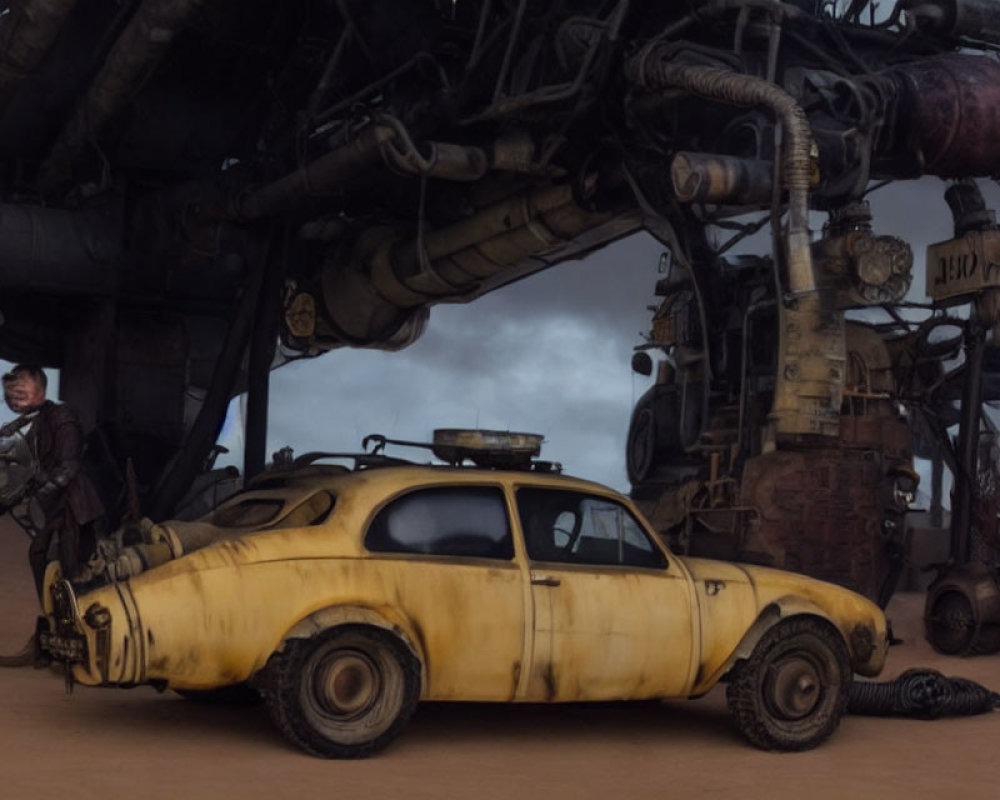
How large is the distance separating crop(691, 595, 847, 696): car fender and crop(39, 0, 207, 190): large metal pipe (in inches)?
323

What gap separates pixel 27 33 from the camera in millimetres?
15695

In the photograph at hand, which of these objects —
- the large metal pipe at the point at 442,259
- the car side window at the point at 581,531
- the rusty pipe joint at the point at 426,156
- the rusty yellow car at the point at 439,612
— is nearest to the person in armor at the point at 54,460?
the rusty yellow car at the point at 439,612

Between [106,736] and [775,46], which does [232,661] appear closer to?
[106,736]

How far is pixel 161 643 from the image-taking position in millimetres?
8422

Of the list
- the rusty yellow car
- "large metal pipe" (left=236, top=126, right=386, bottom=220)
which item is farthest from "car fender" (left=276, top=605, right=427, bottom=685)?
"large metal pipe" (left=236, top=126, right=386, bottom=220)

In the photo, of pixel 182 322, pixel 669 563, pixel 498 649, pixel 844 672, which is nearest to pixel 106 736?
pixel 498 649

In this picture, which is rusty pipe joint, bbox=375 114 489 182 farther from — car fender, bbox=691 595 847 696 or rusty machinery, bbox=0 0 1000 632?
car fender, bbox=691 595 847 696

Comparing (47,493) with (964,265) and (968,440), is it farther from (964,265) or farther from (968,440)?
(964,265)

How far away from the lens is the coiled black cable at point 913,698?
11531mm

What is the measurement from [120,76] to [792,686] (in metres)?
10.1

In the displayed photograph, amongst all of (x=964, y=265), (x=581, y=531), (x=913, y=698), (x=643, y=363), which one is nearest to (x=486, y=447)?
(x=581, y=531)

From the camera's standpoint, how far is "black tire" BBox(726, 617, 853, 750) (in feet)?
32.2

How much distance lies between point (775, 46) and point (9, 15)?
761 cm

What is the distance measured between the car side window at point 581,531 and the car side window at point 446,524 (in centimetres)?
17
